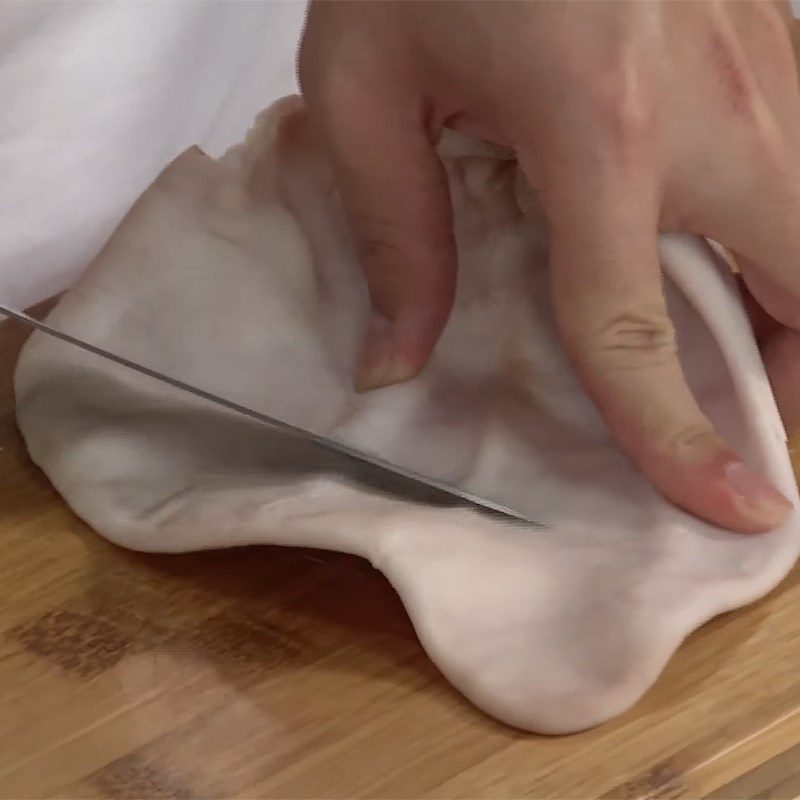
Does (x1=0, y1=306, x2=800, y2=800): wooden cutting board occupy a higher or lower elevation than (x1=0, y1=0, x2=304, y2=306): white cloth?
lower

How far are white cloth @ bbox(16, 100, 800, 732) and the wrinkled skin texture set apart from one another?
28mm

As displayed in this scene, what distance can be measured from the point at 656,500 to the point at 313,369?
215 millimetres

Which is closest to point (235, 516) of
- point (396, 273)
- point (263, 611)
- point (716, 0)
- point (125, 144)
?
point (263, 611)

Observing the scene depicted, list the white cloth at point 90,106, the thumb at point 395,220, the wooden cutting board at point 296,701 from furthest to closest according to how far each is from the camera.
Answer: the white cloth at point 90,106 < the thumb at point 395,220 < the wooden cutting board at point 296,701

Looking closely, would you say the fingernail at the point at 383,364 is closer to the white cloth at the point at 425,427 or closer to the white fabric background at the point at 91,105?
the white cloth at the point at 425,427

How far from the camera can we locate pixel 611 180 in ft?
1.60

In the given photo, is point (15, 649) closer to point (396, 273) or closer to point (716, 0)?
point (396, 273)

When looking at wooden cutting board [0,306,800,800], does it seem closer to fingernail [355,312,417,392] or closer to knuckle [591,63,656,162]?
fingernail [355,312,417,392]

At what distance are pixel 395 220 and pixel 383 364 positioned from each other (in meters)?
0.08

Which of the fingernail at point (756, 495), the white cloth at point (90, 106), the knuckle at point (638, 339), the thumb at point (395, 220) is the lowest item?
the fingernail at point (756, 495)

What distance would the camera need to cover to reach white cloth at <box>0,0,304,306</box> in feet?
2.93

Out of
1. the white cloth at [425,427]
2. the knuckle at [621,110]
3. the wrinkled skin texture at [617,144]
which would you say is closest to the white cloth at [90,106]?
the white cloth at [425,427]

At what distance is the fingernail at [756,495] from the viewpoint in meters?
0.50

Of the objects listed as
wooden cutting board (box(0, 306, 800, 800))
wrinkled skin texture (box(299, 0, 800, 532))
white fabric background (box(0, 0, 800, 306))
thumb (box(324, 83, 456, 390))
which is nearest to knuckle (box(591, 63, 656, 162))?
wrinkled skin texture (box(299, 0, 800, 532))
